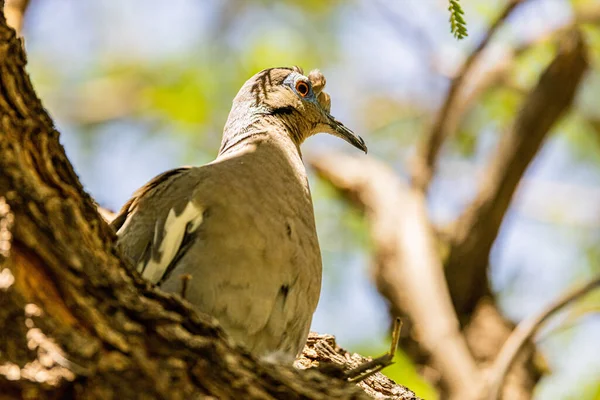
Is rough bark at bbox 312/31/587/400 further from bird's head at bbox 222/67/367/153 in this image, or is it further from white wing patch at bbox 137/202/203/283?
white wing patch at bbox 137/202/203/283

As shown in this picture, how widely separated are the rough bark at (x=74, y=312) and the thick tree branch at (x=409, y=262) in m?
4.67

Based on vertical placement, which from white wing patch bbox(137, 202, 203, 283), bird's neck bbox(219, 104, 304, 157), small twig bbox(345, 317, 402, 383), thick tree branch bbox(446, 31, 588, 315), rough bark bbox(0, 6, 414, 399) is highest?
thick tree branch bbox(446, 31, 588, 315)

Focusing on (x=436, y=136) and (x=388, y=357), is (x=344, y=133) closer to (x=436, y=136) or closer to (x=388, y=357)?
(x=388, y=357)

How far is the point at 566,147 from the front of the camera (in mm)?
10742

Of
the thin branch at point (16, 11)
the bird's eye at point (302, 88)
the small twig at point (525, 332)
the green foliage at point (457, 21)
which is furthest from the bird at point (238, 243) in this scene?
the small twig at point (525, 332)

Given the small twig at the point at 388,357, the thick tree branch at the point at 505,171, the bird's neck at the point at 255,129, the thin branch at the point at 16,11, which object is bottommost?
the small twig at the point at 388,357

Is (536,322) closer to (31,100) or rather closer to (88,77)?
(31,100)

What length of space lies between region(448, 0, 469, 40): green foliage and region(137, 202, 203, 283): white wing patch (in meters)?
1.34

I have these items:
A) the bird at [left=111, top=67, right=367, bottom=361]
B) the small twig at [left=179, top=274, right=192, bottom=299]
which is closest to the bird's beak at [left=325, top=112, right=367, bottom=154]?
the bird at [left=111, top=67, right=367, bottom=361]

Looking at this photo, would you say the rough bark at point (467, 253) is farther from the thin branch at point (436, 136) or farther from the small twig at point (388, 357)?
the small twig at point (388, 357)

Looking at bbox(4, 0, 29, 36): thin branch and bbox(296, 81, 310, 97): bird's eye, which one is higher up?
bbox(4, 0, 29, 36): thin branch

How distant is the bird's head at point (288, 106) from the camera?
199 inches

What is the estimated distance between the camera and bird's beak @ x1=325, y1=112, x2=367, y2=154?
541 centimetres

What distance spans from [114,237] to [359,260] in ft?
24.3
